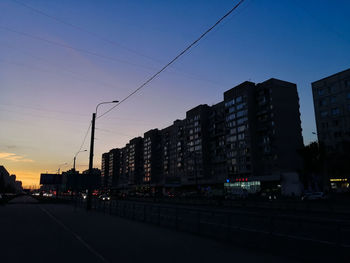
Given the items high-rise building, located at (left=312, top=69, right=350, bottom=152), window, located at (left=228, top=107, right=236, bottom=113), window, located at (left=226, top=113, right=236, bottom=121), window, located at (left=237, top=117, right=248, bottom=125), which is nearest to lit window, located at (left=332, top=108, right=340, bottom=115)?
high-rise building, located at (left=312, top=69, right=350, bottom=152)

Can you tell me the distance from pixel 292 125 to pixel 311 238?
76.4 m

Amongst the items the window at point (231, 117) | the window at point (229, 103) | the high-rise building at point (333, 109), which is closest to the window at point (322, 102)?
the high-rise building at point (333, 109)

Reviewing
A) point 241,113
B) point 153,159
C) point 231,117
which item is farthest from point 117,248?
point 153,159

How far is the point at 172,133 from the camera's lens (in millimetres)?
130375

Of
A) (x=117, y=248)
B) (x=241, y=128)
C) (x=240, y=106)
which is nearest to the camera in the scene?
(x=117, y=248)

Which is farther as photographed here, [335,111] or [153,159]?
[153,159]

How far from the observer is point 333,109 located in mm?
67500

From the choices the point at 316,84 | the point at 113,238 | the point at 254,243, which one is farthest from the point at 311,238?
the point at 316,84

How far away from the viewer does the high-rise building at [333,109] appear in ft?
213

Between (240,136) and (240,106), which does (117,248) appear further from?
(240,106)

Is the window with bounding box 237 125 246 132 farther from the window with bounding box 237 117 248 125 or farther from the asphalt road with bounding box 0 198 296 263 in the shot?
the asphalt road with bounding box 0 198 296 263

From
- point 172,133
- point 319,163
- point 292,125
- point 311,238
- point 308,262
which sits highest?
point 172,133

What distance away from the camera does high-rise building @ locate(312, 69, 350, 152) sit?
65.1 m

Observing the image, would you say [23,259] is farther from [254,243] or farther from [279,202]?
[279,202]
